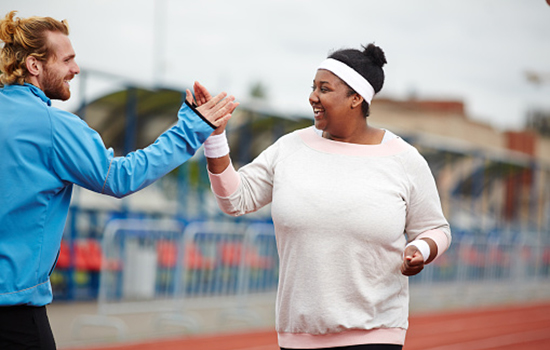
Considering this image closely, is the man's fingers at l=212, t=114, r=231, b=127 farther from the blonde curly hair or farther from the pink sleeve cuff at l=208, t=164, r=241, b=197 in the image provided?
the blonde curly hair

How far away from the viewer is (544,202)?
121ft

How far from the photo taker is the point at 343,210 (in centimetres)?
328

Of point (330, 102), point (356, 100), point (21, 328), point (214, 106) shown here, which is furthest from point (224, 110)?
point (21, 328)

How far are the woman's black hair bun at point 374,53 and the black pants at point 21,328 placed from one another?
5.63 feet

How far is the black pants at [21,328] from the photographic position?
2.88m

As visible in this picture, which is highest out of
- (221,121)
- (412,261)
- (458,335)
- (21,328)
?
(221,121)

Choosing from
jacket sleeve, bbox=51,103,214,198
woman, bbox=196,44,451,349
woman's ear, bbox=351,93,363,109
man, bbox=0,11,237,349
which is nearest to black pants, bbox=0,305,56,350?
man, bbox=0,11,237,349

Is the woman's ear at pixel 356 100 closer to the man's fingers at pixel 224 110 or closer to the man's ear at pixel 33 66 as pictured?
the man's fingers at pixel 224 110

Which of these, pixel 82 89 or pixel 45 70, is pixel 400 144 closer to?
pixel 45 70

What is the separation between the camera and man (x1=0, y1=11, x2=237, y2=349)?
284 centimetres

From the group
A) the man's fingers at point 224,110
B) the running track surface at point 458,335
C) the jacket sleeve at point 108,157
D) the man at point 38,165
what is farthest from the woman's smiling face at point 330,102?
the running track surface at point 458,335

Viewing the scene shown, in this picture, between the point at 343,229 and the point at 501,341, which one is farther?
the point at 501,341

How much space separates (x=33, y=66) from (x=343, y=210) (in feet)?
4.31

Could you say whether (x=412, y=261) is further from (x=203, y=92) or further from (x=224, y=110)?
(x=203, y=92)
